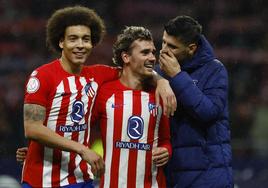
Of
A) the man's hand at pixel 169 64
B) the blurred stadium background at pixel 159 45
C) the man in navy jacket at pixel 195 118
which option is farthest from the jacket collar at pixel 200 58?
the blurred stadium background at pixel 159 45

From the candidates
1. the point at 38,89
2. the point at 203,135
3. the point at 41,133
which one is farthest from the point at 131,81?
the point at 41,133

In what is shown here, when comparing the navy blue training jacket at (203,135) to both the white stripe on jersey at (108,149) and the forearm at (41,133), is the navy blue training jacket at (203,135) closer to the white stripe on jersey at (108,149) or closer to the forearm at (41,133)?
the white stripe on jersey at (108,149)

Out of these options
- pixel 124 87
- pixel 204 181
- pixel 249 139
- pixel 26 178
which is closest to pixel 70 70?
pixel 124 87

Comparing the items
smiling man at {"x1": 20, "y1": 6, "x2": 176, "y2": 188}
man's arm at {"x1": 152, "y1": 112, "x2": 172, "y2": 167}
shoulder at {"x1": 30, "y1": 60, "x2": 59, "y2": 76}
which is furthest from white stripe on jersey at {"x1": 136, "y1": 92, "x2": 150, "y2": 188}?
shoulder at {"x1": 30, "y1": 60, "x2": 59, "y2": 76}

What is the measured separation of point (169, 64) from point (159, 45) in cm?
801

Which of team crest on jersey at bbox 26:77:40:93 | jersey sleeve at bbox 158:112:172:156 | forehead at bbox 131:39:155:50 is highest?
forehead at bbox 131:39:155:50

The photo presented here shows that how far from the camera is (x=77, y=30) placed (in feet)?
18.5

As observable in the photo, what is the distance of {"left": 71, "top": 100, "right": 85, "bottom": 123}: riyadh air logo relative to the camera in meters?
5.52

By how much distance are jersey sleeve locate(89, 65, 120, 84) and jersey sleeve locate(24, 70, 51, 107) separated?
0.44 m

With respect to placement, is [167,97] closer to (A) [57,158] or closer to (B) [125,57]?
(B) [125,57]

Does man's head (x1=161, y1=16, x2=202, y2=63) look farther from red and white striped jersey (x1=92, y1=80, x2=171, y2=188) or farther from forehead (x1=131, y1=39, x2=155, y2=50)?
red and white striped jersey (x1=92, y1=80, x2=171, y2=188)

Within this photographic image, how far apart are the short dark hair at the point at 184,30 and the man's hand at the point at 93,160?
1.06m

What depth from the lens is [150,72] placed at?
570 cm

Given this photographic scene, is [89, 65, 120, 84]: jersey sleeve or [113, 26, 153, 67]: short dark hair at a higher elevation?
[113, 26, 153, 67]: short dark hair
